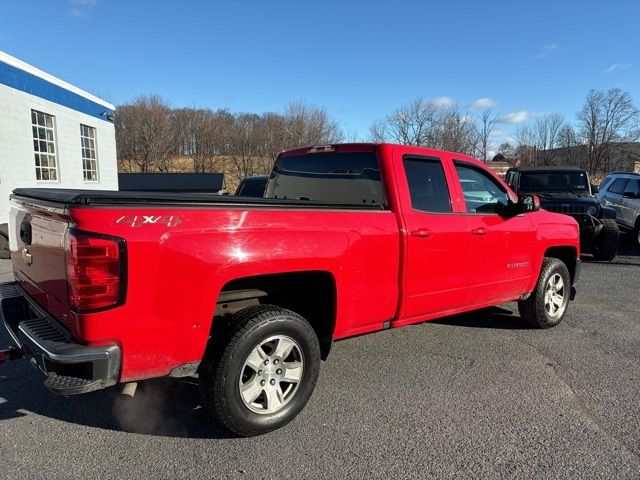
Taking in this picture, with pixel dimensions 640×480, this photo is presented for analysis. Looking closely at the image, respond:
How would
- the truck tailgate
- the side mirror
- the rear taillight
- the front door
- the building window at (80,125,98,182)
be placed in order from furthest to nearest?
the building window at (80,125,98,182) → the side mirror → the front door → the truck tailgate → the rear taillight

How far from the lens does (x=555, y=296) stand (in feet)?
18.1

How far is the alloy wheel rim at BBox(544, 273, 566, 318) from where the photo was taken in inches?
212

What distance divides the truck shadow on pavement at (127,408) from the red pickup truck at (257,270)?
46cm

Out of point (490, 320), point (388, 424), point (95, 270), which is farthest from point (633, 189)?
point (95, 270)

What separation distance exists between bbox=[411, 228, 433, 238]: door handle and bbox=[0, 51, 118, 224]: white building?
11152 mm

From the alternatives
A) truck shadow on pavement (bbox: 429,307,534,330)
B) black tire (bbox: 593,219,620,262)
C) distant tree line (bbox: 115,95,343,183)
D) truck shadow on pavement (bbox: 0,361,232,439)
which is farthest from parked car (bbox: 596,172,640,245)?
distant tree line (bbox: 115,95,343,183)

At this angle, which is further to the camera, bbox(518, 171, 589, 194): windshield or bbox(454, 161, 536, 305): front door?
bbox(518, 171, 589, 194): windshield

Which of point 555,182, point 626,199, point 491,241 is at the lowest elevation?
point 491,241

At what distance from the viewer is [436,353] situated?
4633 millimetres

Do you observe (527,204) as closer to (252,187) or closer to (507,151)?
(252,187)

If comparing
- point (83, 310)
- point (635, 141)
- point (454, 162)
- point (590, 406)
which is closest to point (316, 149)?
point (454, 162)

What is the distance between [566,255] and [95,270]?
17.8ft

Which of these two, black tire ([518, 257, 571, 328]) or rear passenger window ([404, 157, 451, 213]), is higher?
rear passenger window ([404, 157, 451, 213])

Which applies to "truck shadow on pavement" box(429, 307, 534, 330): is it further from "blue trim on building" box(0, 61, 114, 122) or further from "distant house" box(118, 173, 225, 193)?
"distant house" box(118, 173, 225, 193)
